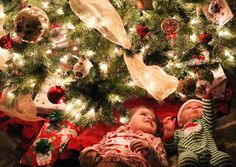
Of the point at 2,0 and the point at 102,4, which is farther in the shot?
the point at 2,0

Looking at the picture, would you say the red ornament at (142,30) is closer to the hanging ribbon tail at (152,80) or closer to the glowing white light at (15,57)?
the hanging ribbon tail at (152,80)

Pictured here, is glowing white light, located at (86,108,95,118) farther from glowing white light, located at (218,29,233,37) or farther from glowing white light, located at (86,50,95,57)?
glowing white light, located at (218,29,233,37)

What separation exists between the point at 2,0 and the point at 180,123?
1.07 m

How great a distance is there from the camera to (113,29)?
119 centimetres

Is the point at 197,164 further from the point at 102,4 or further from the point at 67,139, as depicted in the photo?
the point at 102,4

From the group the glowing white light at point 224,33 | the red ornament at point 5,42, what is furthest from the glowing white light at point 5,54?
the glowing white light at point 224,33

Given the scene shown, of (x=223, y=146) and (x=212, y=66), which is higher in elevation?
(x=212, y=66)

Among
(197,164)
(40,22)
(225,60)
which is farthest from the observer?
(225,60)

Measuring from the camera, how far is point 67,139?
174 centimetres

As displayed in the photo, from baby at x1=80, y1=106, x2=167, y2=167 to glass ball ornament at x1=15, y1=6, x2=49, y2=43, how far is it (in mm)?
544

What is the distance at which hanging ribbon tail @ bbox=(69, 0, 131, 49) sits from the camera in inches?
47.1

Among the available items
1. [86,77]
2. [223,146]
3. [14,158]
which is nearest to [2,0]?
[86,77]

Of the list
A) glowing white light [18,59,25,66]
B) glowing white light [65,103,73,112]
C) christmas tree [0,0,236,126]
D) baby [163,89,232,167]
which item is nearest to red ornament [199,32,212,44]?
christmas tree [0,0,236,126]

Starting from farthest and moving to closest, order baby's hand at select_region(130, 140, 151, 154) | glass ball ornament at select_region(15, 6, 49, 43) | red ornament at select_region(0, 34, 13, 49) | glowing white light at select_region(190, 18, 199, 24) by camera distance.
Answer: glowing white light at select_region(190, 18, 199, 24), baby's hand at select_region(130, 140, 151, 154), red ornament at select_region(0, 34, 13, 49), glass ball ornament at select_region(15, 6, 49, 43)
